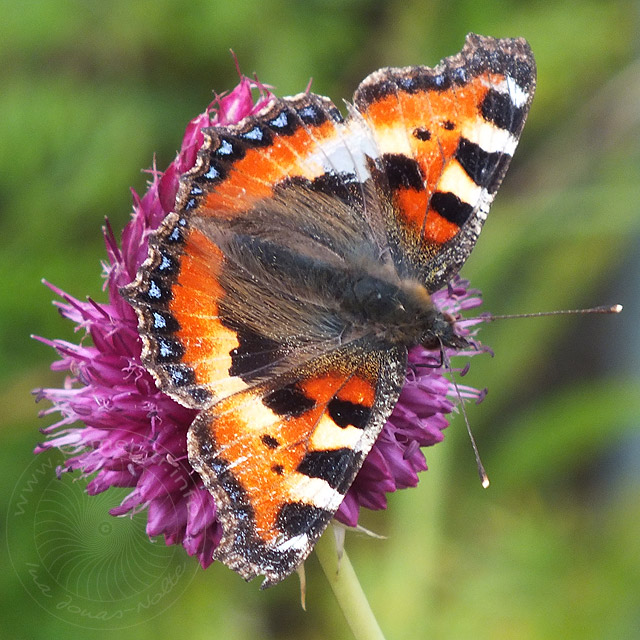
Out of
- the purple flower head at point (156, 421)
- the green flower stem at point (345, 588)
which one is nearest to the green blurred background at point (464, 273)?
the purple flower head at point (156, 421)

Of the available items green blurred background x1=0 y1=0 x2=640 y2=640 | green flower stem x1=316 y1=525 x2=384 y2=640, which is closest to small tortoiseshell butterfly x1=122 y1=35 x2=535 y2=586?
green flower stem x1=316 y1=525 x2=384 y2=640

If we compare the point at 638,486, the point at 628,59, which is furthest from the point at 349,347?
the point at 628,59

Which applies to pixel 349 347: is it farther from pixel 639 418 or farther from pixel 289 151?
pixel 639 418

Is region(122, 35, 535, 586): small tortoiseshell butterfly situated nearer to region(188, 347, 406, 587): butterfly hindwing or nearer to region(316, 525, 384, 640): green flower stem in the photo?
region(188, 347, 406, 587): butterfly hindwing

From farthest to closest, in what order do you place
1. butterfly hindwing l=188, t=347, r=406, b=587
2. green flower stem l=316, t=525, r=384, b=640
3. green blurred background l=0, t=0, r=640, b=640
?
green blurred background l=0, t=0, r=640, b=640, green flower stem l=316, t=525, r=384, b=640, butterfly hindwing l=188, t=347, r=406, b=587

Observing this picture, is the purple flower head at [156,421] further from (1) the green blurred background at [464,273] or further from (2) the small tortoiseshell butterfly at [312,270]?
(1) the green blurred background at [464,273]

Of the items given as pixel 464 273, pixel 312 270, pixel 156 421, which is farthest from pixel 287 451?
pixel 464 273
